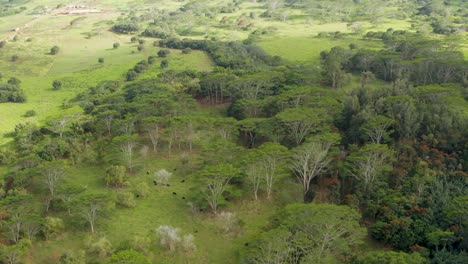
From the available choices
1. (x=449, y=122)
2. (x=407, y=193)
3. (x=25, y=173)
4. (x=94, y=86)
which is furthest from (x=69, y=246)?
(x=94, y=86)

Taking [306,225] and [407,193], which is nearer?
[306,225]

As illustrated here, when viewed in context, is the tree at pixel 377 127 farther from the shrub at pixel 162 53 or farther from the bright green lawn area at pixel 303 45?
the shrub at pixel 162 53

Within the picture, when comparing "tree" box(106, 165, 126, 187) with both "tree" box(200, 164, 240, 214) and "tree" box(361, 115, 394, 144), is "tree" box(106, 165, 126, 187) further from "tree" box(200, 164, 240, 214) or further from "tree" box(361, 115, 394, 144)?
"tree" box(361, 115, 394, 144)

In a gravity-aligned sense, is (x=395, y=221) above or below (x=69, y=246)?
above

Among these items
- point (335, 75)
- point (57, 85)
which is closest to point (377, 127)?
point (335, 75)

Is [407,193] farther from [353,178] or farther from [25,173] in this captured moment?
[25,173]

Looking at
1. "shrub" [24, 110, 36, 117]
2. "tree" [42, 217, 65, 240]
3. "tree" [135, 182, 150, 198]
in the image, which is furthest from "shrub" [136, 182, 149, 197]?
"shrub" [24, 110, 36, 117]

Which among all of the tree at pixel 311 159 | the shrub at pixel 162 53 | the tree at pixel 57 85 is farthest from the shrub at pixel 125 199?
the shrub at pixel 162 53
